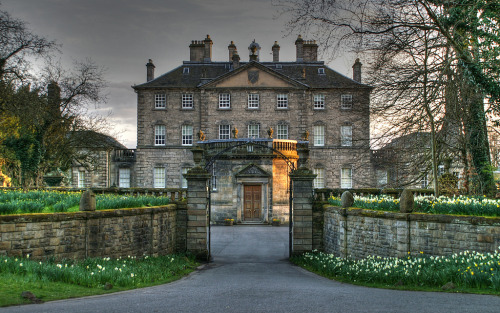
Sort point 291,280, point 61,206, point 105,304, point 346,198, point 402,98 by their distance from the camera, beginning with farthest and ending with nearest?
point 402,98
point 346,198
point 61,206
point 291,280
point 105,304

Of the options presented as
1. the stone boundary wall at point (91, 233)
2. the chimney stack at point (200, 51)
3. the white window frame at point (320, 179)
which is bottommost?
the stone boundary wall at point (91, 233)

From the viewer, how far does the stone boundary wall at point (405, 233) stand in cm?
1106

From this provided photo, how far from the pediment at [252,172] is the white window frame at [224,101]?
38.5 ft

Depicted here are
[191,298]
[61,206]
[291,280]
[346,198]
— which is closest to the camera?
[191,298]

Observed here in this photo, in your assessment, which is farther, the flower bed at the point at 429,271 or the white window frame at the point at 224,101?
the white window frame at the point at 224,101

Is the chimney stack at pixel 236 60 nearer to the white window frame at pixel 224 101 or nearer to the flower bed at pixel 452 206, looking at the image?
the white window frame at pixel 224 101

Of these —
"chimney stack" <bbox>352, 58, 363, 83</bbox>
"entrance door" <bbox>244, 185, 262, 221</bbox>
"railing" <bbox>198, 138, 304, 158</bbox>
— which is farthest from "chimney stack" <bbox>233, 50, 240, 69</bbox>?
"entrance door" <bbox>244, 185, 262, 221</bbox>

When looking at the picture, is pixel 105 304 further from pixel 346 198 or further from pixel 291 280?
pixel 346 198

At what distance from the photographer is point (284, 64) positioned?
46.1m

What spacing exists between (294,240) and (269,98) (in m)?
25.9

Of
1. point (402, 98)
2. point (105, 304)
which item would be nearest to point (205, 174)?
point (402, 98)

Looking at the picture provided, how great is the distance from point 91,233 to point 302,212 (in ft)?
27.6

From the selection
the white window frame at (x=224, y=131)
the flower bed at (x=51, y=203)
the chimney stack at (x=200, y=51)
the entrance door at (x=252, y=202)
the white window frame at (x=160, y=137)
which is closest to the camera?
the flower bed at (x=51, y=203)

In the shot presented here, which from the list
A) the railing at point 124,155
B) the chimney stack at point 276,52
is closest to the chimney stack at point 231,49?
the chimney stack at point 276,52
